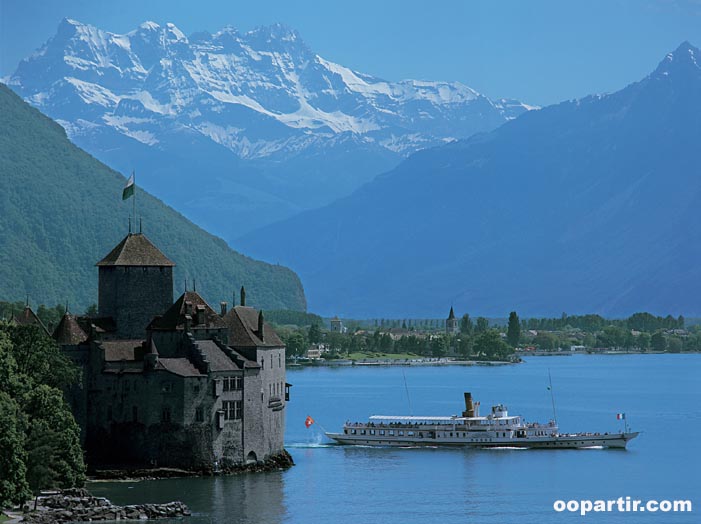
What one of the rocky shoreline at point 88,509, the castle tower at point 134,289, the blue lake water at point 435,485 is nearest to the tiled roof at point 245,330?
the castle tower at point 134,289

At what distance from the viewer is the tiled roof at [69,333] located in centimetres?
11571

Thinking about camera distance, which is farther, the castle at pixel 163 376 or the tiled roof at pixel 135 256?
the tiled roof at pixel 135 256

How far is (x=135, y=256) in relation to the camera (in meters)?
120

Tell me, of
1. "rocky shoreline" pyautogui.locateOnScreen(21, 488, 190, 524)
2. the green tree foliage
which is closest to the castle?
the green tree foliage

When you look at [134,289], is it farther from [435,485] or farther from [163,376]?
[435,485]

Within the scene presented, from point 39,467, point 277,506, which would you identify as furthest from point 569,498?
point 39,467

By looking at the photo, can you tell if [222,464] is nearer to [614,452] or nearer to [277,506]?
[277,506]

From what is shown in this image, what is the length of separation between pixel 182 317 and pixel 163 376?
592cm

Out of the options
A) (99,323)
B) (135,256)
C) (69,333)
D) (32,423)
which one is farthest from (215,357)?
(32,423)

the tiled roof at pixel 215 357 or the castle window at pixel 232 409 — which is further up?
the tiled roof at pixel 215 357

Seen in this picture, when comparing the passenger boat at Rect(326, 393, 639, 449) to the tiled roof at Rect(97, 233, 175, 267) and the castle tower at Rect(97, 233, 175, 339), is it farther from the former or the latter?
the tiled roof at Rect(97, 233, 175, 267)

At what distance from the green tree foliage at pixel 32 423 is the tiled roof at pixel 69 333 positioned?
21.1ft

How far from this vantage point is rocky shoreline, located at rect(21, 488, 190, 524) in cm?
9544

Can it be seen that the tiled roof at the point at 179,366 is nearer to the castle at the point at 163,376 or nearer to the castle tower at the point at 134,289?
the castle at the point at 163,376
